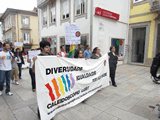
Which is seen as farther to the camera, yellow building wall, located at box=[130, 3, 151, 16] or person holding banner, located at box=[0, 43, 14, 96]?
yellow building wall, located at box=[130, 3, 151, 16]

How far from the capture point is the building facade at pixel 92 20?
816 centimetres

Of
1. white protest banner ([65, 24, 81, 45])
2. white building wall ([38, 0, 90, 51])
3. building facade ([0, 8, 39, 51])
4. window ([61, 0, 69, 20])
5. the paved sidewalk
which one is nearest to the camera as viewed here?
the paved sidewalk

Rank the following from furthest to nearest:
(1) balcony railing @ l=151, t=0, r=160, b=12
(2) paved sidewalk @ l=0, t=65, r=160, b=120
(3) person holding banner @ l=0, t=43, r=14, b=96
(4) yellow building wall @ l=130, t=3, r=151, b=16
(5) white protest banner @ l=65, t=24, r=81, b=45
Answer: (4) yellow building wall @ l=130, t=3, r=151, b=16 → (1) balcony railing @ l=151, t=0, r=160, b=12 → (5) white protest banner @ l=65, t=24, r=81, b=45 → (3) person holding banner @ l=0, t=43, r=14, b=96 → (2) paved sidewalk @ l=0, t=65, r=160, b=120

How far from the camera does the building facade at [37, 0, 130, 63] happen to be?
8164 millimetres

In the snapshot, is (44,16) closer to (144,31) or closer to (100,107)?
(144,31)

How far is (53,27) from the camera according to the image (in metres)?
12.2

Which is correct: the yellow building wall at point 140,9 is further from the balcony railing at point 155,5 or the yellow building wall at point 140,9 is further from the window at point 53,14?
the window at point 53,14

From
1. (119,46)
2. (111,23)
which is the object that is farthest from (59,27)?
(119,46)

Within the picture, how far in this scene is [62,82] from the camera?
291 cm

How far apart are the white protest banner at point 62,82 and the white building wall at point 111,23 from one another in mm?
4666

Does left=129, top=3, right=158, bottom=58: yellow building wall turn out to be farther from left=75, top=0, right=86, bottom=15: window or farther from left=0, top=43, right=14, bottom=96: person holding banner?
left=0, top=43, right=14, bottom=96: person holding banner

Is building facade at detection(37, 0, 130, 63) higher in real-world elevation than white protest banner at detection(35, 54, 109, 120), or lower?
higher

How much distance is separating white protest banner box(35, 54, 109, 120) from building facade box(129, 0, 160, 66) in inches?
315

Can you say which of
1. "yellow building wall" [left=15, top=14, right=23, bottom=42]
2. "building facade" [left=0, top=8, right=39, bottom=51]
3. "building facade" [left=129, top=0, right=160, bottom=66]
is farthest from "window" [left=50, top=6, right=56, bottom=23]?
"yellow building wall" [left=15, top=14, right=23, bottom=42]
